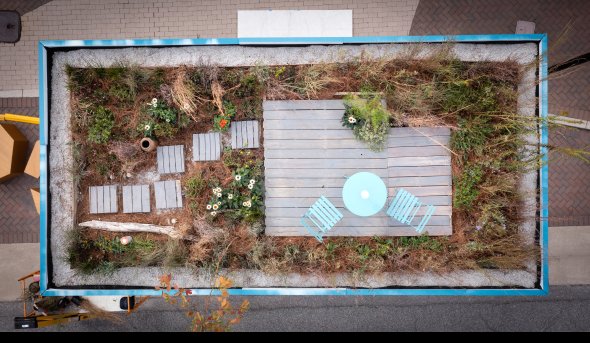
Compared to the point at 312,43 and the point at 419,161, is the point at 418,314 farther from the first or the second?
the point at 312,43

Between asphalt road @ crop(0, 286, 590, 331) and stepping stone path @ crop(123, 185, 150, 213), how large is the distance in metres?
2.35

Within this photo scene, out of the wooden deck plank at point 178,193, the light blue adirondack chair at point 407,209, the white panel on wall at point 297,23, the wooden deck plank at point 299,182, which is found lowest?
the light blue adirondack chair at point 407,209

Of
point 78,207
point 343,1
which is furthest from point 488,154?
point 78,207

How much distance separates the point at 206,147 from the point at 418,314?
198 inches

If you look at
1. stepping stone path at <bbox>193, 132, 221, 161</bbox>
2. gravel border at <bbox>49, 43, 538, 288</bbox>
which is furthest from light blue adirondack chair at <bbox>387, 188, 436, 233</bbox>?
stepping stone path at <bbox>193, 132, 221, 161</bbox>

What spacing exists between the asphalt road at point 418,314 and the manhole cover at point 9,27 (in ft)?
19.2

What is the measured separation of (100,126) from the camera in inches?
224

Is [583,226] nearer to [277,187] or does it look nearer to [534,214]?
[534,214]

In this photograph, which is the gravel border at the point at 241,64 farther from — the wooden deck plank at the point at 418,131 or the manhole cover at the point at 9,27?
the manhole cover at the point at 9,27

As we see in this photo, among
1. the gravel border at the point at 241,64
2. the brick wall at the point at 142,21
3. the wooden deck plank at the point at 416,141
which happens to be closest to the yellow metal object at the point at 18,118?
the brick wall at the point at 142,21

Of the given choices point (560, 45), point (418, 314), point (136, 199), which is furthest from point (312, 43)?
point (418, 314)

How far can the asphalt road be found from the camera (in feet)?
23.2

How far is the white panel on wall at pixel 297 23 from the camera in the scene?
7102 mm

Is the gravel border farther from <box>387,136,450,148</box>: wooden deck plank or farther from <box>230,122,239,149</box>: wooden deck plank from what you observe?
<box>387,136,450,148</box>: wooden deck plank
